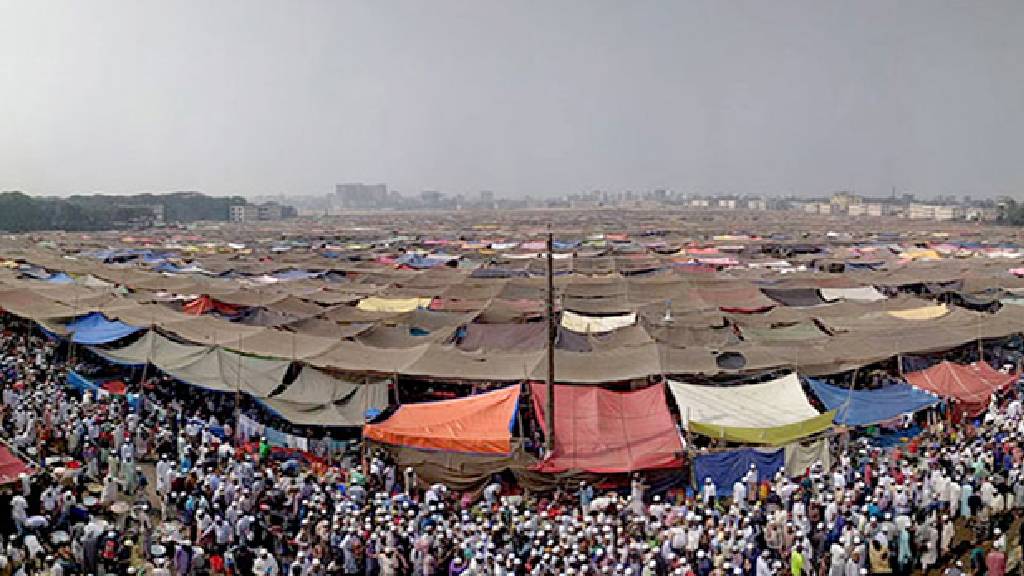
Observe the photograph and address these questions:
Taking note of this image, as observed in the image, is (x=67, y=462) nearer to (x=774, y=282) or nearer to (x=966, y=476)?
(x=966, y=476)

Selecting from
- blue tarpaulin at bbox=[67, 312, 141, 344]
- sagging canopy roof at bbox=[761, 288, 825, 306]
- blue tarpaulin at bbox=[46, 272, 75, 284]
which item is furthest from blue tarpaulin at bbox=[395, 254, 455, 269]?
blue tarpaulin at bbox=[67, 312, 141, 344]

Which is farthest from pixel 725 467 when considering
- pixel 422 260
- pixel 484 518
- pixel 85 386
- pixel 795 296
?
pixel 422 260

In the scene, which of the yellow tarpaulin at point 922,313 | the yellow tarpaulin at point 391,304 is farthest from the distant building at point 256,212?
the yellow tarpaulin at point 922,313

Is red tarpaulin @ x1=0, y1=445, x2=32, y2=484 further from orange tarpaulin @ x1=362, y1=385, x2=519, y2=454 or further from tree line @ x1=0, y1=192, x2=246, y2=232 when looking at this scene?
tree line @ x1=0, y1=192, x2=246, y2=232

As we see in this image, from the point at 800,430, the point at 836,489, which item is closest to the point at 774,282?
the point at 800,430

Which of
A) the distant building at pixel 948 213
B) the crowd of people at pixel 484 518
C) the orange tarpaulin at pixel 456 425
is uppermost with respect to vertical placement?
the distant building at pixel 948 213

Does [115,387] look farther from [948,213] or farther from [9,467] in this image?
[948,213]

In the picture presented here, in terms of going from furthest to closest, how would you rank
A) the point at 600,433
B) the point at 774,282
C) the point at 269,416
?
the point at 774,282 < the point at 269,416 < the point at 600,433

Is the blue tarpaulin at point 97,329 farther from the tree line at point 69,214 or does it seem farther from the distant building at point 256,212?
the distant building at point 256,212
